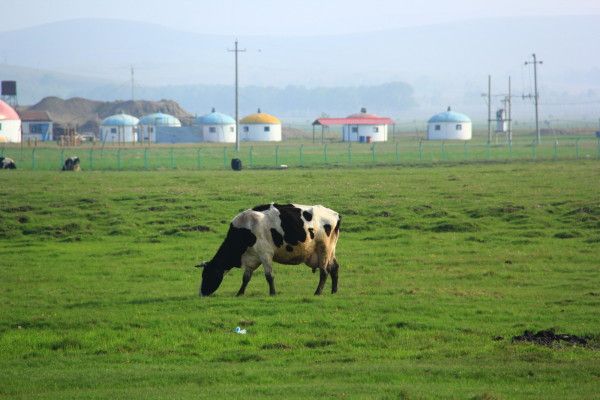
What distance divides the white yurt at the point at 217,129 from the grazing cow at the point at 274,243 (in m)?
117

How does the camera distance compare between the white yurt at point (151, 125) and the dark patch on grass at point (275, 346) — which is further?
the white yurt at point (151, 125)

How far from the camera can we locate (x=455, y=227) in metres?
34.3

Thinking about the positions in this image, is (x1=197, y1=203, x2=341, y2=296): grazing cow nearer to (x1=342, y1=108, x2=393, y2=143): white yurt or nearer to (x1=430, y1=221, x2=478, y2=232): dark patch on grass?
(x1=430, y1=221, x2=478, y2=232): dark patch on grass

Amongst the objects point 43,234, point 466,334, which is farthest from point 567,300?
point 43,234

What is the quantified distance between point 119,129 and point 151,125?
5731 millimetres

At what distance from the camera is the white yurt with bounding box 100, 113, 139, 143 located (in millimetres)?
139625

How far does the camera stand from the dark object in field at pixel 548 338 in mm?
16797

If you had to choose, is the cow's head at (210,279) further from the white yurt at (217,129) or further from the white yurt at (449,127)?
the white yurt at (449,127)

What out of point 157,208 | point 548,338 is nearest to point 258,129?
point 157,208

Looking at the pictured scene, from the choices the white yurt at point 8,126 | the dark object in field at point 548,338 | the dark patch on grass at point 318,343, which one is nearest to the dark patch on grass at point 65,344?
the dark patch on grass at point 318,343

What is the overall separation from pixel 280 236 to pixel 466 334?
5.42 m

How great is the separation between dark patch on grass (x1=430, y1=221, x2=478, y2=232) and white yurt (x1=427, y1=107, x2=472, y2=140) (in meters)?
114

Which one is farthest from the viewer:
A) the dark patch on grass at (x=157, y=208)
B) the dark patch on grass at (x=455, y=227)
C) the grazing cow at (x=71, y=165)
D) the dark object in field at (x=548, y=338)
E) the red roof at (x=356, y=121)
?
the red roof at (x=356, y=121)

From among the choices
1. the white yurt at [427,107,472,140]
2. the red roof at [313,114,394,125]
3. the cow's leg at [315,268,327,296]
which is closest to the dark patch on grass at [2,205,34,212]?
the cow's leg at [315,268,327,296]
